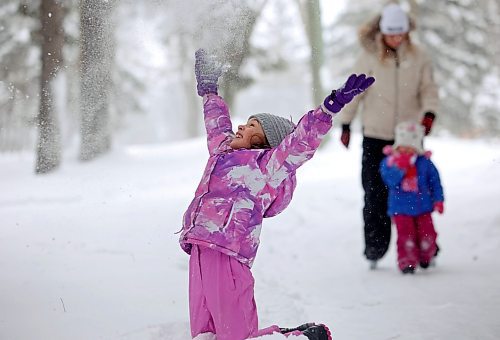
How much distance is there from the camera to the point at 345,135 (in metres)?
4.07

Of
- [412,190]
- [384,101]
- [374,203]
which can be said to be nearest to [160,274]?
[374,203]

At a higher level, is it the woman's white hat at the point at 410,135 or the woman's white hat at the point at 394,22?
the woman's white hat at the point at 394,22

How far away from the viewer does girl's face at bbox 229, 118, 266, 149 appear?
8.14 ft

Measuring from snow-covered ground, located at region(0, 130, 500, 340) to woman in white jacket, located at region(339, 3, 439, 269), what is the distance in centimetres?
44

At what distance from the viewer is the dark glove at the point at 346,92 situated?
7.02ft

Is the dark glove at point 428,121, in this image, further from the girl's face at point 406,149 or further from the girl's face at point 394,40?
the girl's face at point 394,40

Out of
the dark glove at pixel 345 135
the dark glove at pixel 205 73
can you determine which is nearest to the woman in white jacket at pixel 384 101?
the dark glove at pixel 345 135

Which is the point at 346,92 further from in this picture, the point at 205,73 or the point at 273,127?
the point at 205,73

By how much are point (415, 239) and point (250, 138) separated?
2.13 meters

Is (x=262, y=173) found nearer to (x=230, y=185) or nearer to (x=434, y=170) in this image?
(x=230, y=185)

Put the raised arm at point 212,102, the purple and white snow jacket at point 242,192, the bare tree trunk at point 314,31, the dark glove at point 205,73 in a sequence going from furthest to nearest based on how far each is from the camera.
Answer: the bare tree trunk at point 314,31 < the dark glove at point 205,73 < the raised arm at point 212,102 < the purple and white snow jacket at point 242,192

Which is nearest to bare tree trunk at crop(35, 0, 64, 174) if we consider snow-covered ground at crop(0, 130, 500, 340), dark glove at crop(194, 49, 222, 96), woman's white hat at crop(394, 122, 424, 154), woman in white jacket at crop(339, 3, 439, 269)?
snow-covered ground at crop(0, 130, 500, 340)

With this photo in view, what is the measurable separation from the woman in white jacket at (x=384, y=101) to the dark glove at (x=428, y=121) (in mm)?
24

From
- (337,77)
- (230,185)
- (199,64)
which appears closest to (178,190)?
(199,64)
